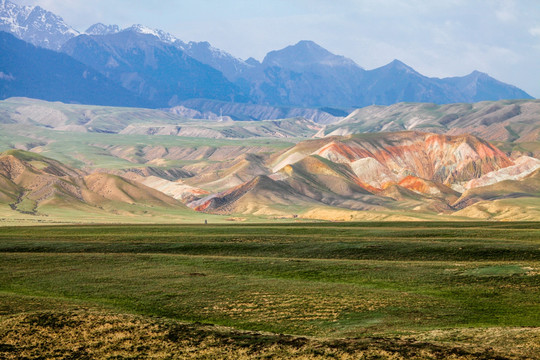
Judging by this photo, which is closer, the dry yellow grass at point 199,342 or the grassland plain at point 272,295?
the dry yellow grass at point 199,342

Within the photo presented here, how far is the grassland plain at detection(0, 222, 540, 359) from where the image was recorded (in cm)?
3419

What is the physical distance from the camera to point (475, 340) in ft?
118

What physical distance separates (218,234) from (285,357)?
6191cm

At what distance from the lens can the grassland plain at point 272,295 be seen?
34.2 metres

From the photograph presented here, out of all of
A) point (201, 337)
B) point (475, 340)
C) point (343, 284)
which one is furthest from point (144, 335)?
point (343, 284)

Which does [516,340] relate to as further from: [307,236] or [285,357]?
[307,236]

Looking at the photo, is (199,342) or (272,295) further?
(272,295)

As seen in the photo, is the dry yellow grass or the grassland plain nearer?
the dry yellow grass

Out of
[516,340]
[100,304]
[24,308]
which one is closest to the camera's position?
[516,340]

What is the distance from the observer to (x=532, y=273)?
56.8 m

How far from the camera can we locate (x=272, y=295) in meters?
50.7

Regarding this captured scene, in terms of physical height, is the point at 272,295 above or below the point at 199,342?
below

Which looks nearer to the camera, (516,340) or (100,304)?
(516,340)

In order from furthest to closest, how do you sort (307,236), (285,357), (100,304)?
(307,236) < (100,304) < (285,357)
